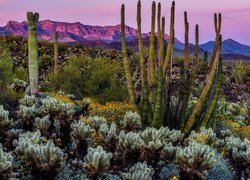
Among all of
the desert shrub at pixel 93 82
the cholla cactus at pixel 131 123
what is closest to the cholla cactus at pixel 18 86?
the desert shrub at pixel 93 82

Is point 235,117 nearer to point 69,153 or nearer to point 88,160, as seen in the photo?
point 69,153

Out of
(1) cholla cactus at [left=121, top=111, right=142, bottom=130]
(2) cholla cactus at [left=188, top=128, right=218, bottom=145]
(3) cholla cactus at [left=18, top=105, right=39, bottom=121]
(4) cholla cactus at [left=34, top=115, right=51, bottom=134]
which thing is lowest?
(2) cholla cactus at [left=188, top=128, right=218, bottom=145]

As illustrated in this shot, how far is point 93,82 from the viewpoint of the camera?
16.0m

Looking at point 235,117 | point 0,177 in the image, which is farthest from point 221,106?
point 0,177

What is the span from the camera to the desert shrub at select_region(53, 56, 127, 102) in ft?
49.5

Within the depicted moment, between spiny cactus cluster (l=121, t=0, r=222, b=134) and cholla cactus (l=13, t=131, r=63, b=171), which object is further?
spiny cactus cluster (l=121, t=0, r=222, b=134)

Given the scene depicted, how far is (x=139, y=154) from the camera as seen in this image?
21.7 feet

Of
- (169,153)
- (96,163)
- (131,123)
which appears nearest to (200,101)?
(131,123)

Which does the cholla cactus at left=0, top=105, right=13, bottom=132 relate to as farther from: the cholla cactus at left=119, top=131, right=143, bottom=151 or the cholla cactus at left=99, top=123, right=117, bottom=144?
the cholla cactus at left=119, top=131, right=143, bottom=151

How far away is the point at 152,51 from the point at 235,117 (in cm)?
664

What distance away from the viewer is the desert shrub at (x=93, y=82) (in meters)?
15.1

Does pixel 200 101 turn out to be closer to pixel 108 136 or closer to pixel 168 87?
pixel 168 87

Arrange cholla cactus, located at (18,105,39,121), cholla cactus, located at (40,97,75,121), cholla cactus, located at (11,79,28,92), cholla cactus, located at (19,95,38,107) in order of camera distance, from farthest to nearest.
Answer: cholla cactus, located at (11,79,28,92) < cholla cactus, located at (19,95,38,107) < cholla cactus, located at (40,97,75,121) < cholla cactus, located at (18,105,39,121)

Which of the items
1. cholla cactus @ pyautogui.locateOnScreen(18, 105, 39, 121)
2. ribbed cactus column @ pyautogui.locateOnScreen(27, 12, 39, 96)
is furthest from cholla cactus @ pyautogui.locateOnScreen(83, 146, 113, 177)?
ribbed cactus column @ pyautogui.locateOnScreen(27, 12, 39, 96)
